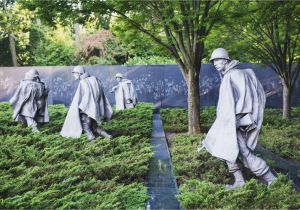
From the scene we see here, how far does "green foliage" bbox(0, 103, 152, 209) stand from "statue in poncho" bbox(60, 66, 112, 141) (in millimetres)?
469

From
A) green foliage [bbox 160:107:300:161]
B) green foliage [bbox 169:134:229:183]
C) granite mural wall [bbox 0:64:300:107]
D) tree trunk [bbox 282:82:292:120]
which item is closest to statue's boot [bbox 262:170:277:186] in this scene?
green foliage [bbox 169:134:229:183]

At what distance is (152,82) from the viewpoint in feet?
76.6

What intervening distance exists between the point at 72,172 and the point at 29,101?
5.53 m

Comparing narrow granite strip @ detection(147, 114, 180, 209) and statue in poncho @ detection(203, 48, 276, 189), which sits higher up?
statue in poncho @ detection(203, 48, 276, 189)

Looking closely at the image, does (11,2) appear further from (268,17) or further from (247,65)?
(268,17)

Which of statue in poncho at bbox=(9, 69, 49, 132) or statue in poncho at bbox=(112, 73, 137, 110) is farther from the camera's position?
statue in poncho at bbox=(112, 73, 137, 110)

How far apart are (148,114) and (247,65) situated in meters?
9.52

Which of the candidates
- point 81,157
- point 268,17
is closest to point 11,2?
point 268,17

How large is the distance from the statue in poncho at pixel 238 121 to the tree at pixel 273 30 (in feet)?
16.7

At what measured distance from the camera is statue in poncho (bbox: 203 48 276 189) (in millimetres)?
5531

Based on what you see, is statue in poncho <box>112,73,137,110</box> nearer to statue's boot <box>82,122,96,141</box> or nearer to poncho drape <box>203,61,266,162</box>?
statue's boot <box>82,122,96,141</box>

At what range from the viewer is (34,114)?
36.1ft

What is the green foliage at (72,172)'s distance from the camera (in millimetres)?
4883

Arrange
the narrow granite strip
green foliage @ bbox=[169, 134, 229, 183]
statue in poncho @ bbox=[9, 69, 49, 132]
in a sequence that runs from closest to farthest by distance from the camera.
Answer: the narrow granite strip < green foliage @ bbox=[169, 134, 229, 183] < statue in poncho @ bbox=[9, 69, 49, 132]
